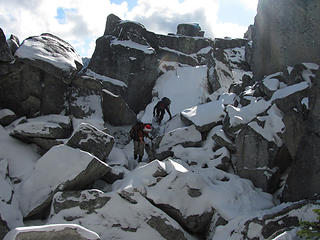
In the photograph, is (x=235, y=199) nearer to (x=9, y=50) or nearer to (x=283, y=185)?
(x=283, y=185)

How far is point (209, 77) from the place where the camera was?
28000mm

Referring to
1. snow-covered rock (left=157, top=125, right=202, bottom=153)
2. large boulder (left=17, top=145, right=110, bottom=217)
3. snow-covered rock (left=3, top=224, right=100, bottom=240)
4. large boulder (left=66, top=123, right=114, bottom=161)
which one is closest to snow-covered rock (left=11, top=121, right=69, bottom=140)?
large boulder (left=66, top=123, right=114, bottom=161)

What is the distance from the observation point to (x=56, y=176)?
35.2 feet

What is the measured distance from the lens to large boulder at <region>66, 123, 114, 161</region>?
12039 millimetres

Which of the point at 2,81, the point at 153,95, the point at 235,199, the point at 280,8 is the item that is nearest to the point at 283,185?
the point at 235,199

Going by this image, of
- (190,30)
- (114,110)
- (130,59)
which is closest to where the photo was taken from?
(114,110)

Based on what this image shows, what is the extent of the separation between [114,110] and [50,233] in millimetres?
12658

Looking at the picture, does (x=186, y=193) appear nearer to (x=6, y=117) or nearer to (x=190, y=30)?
(x=6, y=117)

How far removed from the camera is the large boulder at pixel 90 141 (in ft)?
39.5

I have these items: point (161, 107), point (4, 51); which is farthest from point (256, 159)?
point (4, 51)

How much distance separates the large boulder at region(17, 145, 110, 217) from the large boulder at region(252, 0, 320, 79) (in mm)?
10326

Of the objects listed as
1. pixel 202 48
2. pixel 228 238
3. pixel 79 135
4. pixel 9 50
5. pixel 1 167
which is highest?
pixel 202 48

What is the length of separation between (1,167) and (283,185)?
995 centimetres

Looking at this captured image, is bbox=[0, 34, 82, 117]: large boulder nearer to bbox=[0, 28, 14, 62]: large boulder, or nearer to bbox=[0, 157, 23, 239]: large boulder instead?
bbox=[0, 28, 14, 62]: large boulder
